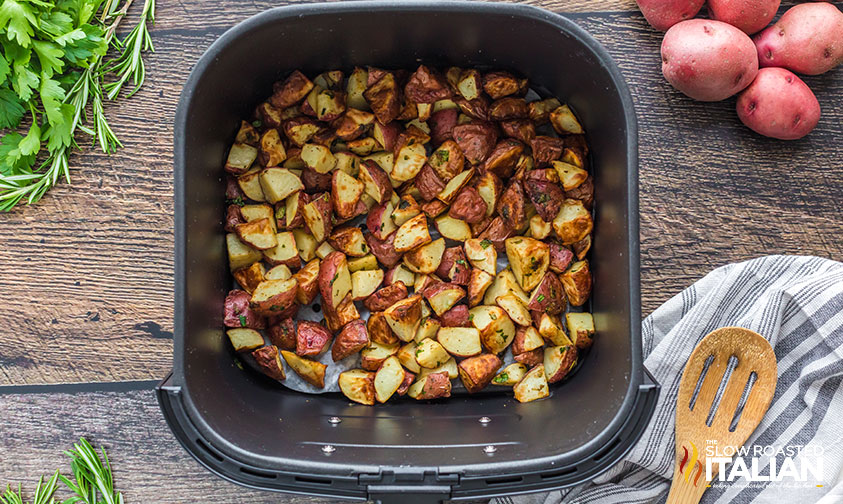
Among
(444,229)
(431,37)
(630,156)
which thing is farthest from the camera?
(444,229)

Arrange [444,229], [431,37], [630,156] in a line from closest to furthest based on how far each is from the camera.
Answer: [630,156] < [431,37] < [444,229]

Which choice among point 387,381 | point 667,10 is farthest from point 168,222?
point 667,10

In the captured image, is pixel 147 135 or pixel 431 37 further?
pixel 147 135

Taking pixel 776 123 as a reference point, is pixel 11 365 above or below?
below

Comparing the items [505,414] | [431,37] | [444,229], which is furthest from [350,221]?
[505,414]

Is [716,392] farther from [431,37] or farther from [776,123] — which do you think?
[431,37]

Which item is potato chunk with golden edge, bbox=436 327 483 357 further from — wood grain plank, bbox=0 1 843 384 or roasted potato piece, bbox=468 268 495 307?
wood grain plank, bbox=0 1 843 384

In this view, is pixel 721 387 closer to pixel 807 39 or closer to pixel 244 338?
pixel 807 39

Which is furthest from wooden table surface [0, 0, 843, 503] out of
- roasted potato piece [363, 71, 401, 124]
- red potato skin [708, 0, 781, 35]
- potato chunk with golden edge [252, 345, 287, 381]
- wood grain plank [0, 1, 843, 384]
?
roasted potato piece [363, 71, 401, 124]
